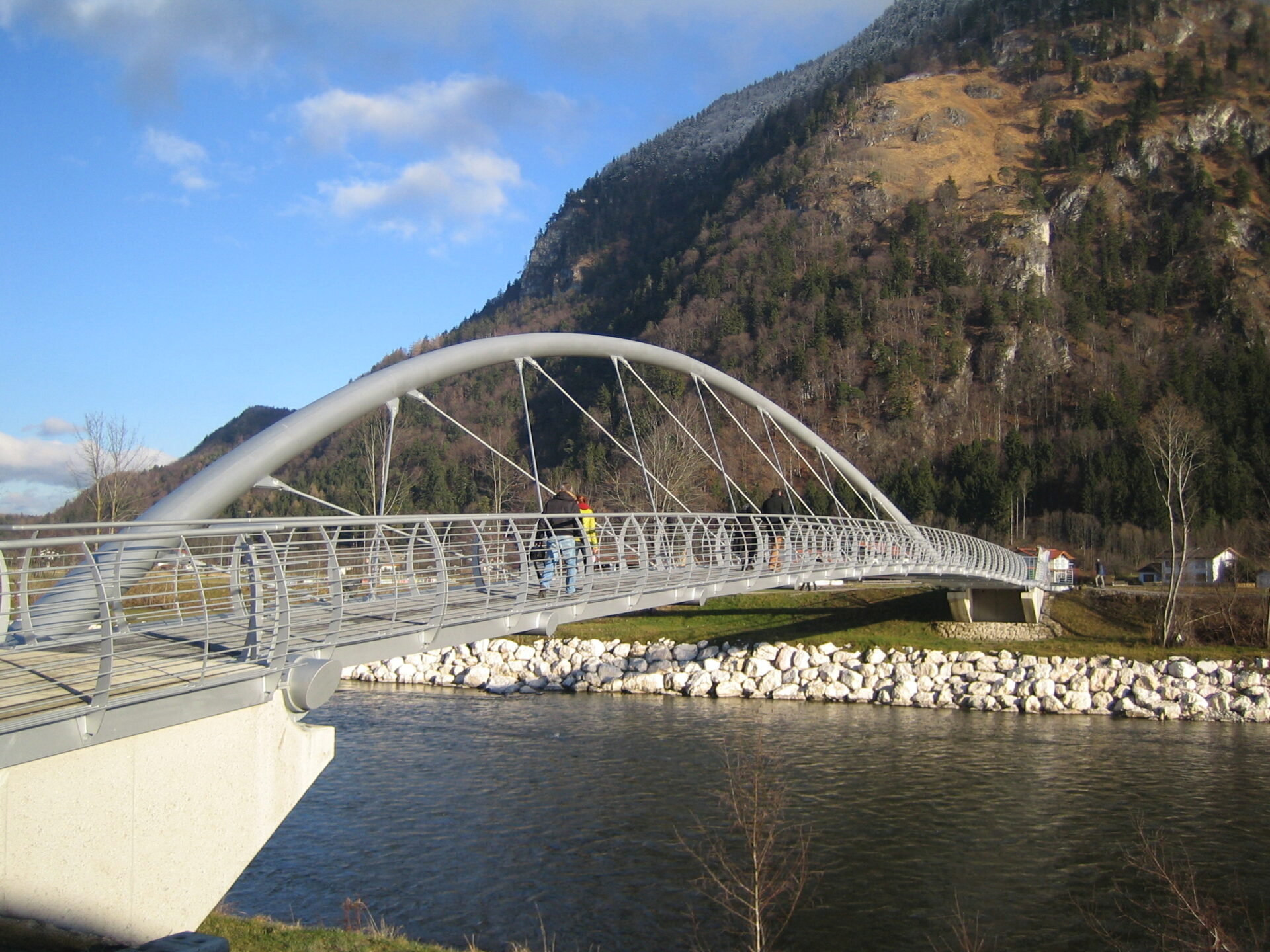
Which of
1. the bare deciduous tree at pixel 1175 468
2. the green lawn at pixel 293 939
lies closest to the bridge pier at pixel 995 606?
the bare deciduous tree at pixel 1175 468

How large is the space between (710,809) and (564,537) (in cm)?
604

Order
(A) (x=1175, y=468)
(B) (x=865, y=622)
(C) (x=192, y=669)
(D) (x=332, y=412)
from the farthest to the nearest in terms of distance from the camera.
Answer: (A) (x=1175, y=468) < (B) (x=865, y=622) < (D) (x=332, y=412) < (C) (x=192, y=669)

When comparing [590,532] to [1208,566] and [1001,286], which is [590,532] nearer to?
[1208,566]

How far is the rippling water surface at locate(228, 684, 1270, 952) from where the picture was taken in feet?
36.7

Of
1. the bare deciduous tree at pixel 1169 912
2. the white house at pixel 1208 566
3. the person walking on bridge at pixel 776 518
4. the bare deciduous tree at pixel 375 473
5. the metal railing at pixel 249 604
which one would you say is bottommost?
the bare deciduous tree at pixel 1169 912

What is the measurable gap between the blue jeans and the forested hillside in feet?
110

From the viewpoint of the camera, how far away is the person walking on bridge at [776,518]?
17.4m

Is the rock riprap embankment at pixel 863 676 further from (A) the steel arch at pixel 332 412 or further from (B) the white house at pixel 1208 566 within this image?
(B) the white house at pixel 1208 566

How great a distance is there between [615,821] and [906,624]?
58.8ft

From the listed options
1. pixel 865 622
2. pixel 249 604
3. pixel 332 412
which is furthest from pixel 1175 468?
pixel 249 604

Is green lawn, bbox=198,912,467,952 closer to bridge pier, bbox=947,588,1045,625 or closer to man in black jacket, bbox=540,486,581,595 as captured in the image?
man in black jacket, bbox=540,486,581,595

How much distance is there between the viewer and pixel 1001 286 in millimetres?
85312

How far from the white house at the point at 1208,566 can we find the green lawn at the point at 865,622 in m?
15.5

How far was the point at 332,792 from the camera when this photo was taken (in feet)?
52.2
